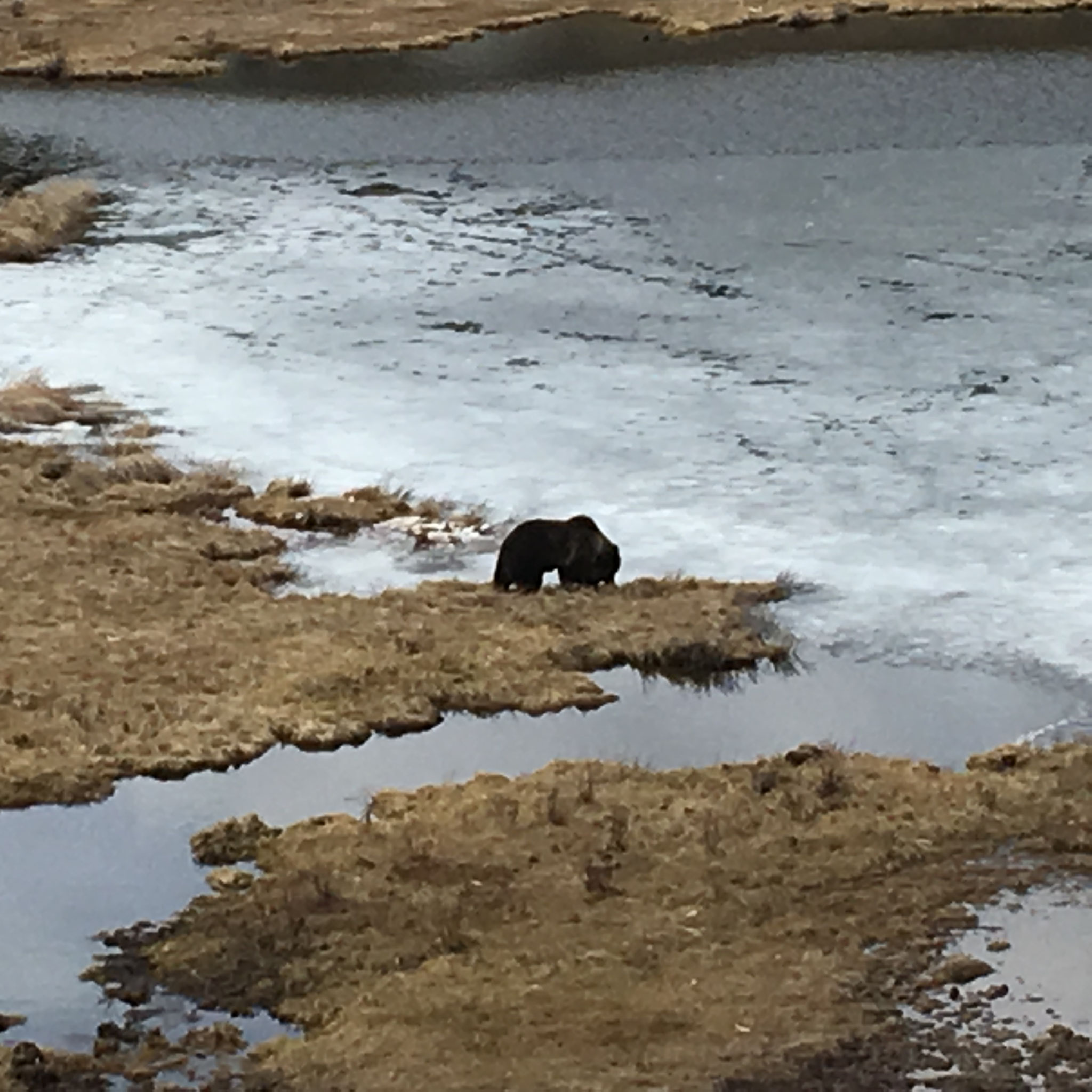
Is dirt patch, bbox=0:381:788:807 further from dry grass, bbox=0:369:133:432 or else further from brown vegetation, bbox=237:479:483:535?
dry grass, bbox=0:369:133:432

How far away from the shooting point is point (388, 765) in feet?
45.2

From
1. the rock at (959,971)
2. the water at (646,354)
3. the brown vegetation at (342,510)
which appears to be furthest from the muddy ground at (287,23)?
the rock at (959,971)

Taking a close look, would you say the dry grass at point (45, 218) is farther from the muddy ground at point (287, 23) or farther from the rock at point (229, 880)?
the rock at point (229, 880)

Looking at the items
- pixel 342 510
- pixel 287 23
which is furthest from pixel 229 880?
pixel 287 23

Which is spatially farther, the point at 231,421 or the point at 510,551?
the point at 231,421

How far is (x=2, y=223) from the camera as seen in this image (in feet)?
107

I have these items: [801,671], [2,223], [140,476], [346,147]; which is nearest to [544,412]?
[140,476]

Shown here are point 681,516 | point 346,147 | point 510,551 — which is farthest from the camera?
point 346,147

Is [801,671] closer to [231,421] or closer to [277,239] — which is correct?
[231,421]

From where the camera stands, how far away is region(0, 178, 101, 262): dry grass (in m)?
31.7

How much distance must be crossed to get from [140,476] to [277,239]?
12.6 m

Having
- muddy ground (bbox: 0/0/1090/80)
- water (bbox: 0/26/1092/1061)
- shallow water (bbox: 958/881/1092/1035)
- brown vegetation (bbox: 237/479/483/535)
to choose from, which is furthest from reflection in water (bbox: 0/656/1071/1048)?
muddy ground (bbox: 0/0/1090/80)

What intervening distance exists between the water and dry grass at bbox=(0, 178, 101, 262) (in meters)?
0.69

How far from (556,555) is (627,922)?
19.6 ft
